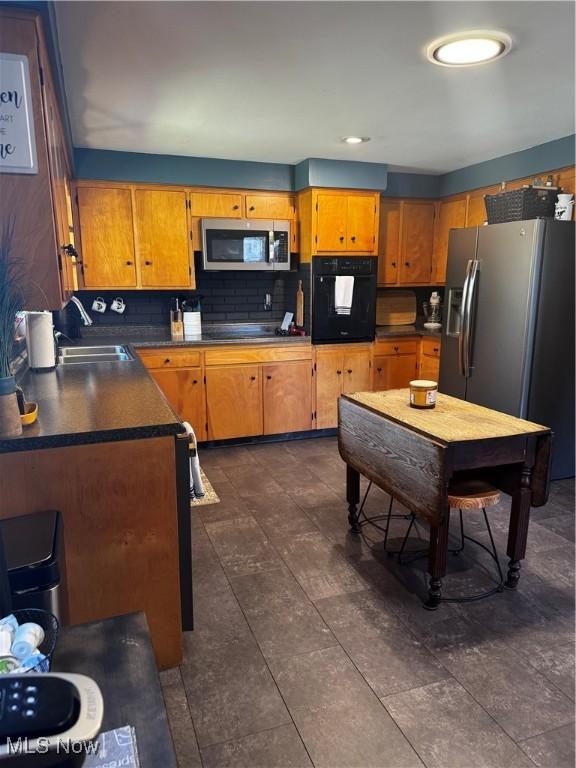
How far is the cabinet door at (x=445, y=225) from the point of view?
15.3ft

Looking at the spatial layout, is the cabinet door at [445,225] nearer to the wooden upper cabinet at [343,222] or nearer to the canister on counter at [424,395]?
the wooden upper cabinet at [343,222]

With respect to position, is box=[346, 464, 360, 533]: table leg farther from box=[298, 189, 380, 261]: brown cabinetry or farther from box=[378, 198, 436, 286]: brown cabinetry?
box=[378, 198, 436, 286]: brown cabinetry

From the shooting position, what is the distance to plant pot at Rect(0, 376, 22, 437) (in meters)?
1.53

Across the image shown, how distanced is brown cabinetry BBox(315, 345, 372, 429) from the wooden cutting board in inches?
26.0

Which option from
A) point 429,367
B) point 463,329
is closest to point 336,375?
point 429,367

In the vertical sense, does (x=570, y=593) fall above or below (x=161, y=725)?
below

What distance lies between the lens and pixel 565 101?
2799 mm

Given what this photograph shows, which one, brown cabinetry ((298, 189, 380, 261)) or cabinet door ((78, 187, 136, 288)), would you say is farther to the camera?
brown cabinetry ((298, 189, 380, 261))

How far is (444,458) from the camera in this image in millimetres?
2004

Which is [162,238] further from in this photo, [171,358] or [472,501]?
[472,501]

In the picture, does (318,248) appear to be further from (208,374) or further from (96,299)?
(96,299)

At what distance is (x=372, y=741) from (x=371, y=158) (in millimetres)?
3931

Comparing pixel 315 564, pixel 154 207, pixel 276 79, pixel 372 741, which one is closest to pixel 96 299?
pixel 154 207

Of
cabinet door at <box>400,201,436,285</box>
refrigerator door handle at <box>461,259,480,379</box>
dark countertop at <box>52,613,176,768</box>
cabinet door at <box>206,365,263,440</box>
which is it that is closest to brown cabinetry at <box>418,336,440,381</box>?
cabinet door at <box>400,201,436,285</box>
